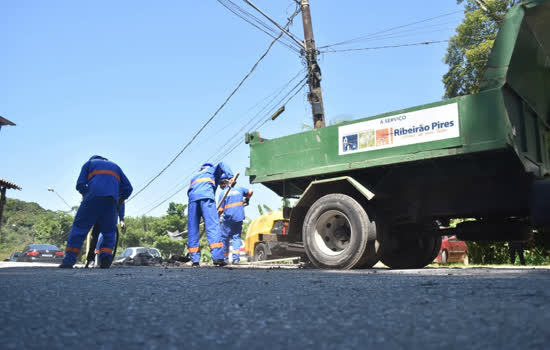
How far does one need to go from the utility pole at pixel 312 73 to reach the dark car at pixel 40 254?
50.6ft

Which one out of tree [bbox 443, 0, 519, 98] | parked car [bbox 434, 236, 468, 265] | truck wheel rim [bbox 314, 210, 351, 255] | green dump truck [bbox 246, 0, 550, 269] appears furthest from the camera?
tree [bbox 443, 0, 519, 98]

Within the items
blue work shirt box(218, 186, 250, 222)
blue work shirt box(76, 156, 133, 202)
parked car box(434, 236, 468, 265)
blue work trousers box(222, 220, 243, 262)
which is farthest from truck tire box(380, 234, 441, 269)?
parked car box(434, 236, 468, 265)

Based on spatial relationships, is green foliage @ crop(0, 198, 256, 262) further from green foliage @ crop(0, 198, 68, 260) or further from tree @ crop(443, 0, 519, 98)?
tree @ crop(443, 0, 519, 98)

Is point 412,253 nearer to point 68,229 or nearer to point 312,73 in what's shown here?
point 312,73

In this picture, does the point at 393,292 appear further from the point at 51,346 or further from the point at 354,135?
the point at 354,135

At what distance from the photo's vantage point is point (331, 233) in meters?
5.25

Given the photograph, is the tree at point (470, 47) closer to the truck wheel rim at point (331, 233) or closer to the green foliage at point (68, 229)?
the green foliage at point (68, 229)

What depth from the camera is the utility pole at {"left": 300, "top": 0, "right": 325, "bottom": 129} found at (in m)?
12.2

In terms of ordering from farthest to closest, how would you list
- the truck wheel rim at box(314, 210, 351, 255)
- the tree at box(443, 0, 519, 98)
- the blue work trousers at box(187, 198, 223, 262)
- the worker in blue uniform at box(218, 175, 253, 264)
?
1. the tree at box(443, 0, 519, 98)
2. the worker in blue uniform at box(218, 175, 253, 264)
3. the blue work trousers at box(187, 198, 223, 262)
4. the truck wheel rim at box(314, 210, 351, 255)

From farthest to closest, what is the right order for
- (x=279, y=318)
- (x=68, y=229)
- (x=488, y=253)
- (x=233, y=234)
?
(x=68, y=229) < (x=233, y=234) < (x=488, y=253) < (x=279, y=318)

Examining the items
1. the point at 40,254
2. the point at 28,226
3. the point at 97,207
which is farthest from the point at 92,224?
the point at 28,226

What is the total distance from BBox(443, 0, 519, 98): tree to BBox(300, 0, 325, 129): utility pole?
9.79 meters

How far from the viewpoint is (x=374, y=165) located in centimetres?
497

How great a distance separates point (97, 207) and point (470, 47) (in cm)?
2013
